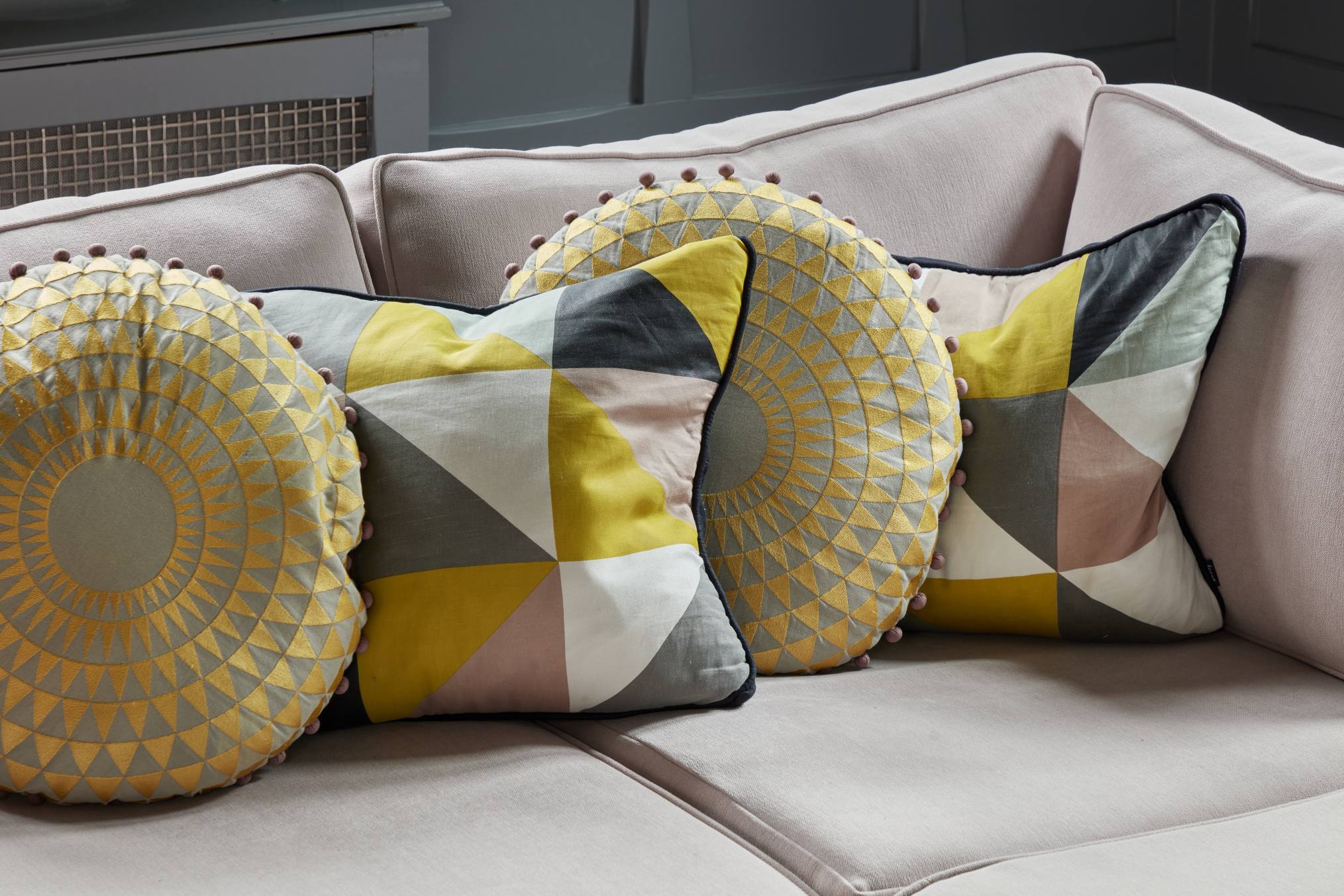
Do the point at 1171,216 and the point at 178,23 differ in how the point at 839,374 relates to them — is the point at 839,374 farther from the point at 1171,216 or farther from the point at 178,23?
the point at 178,23

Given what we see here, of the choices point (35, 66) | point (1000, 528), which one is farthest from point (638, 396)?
point (35, 66)

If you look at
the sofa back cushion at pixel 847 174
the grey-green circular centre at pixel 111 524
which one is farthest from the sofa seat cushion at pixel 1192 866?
the sofa back cushion at pixel 847 174

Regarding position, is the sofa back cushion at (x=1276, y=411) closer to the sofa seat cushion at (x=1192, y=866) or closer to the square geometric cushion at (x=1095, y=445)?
the square geometric cushion at (x=1095, y=445)

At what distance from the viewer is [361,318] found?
3.54 ft

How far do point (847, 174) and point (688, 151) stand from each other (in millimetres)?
166

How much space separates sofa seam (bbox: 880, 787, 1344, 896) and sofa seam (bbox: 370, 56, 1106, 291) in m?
0.72

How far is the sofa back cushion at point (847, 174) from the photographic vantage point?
1.26 m

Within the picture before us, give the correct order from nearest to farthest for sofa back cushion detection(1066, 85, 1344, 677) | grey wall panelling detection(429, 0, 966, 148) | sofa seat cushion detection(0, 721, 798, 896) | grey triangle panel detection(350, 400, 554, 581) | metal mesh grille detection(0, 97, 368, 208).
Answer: sofa seat cushion detection(0, 721, 798, 896) → grey triangle panel detection(350, 400, 554, 581) → sofa back cushion detection(1066, 85, 1344, 677) → metal mesh grille detection(0, 97, 368, 208) → grey wall panelling detection(429, 0, 966, 148)

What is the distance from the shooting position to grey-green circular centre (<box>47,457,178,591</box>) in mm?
900

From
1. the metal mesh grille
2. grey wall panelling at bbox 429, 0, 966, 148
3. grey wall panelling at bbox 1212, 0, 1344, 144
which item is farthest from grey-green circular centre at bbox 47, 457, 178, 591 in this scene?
grey wall panelling at bbox 1212, 0, 1344, 144

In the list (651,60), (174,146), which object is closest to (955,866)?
(174,146)

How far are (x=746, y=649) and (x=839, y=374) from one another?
241mm

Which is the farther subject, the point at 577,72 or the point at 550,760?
the point at 577,72

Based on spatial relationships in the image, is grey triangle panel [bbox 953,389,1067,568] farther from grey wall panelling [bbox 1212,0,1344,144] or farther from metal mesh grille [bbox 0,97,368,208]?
grey wall panelling [bbox 1212,0,1344,144]
